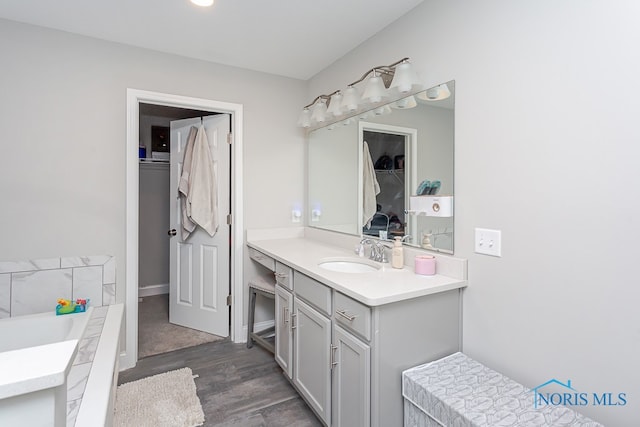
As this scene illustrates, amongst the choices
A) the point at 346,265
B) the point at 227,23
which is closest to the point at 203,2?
the point at 227,23

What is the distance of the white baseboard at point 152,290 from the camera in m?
3.96

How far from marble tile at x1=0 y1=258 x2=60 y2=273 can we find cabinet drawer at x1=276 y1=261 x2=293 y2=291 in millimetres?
1489

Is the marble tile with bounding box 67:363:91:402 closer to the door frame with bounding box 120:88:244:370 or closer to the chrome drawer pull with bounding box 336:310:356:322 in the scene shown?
the door frame with bounding box 120:88:244:370

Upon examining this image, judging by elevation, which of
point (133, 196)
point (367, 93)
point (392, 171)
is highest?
point (367, 93)

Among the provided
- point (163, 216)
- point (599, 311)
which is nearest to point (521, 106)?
point (599, 311)

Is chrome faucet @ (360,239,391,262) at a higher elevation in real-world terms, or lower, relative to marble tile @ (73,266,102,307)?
higher

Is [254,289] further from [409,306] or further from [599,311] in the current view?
[599,311]

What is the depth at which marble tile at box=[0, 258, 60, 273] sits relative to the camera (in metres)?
2.05

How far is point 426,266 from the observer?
167cm

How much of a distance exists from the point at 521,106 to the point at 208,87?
87.7 inches

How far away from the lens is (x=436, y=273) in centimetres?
169

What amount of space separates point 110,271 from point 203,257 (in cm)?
77

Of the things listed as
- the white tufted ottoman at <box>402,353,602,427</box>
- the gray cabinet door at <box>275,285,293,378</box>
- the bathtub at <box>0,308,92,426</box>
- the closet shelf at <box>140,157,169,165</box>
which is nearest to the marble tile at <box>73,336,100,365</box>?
the gray cabinet door at <box>275,285,293,378</box>

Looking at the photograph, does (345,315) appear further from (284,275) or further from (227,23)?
(227,23)
